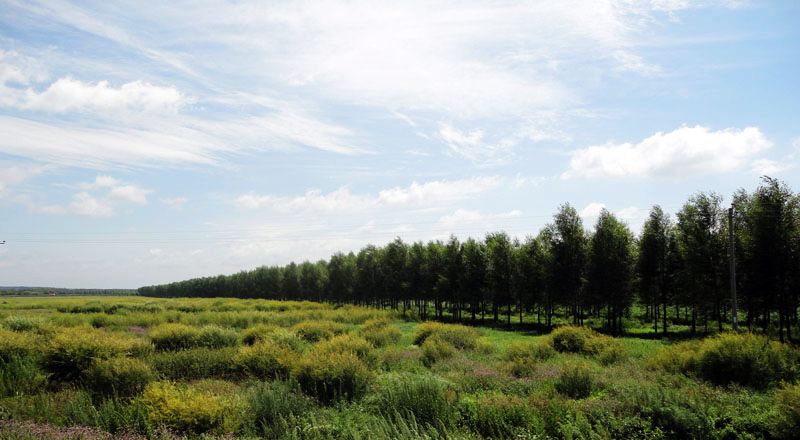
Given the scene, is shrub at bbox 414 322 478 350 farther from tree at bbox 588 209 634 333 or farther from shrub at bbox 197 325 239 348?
tree at bbox 588 209 634 333

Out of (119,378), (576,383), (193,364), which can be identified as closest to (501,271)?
(576,383)

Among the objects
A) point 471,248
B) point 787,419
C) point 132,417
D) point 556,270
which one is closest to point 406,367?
point 132,417

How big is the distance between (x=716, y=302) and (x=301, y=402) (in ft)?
114

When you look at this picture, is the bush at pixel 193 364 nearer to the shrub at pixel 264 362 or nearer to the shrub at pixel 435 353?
the shrub at pixel 264 362

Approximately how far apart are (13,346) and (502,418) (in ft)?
52.4

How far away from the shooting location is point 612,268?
119 feet

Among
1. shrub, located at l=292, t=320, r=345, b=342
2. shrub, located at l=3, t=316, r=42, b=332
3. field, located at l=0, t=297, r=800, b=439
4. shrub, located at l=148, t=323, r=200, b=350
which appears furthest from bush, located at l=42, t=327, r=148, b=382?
shrub, located at l=3, t=316, r=42, b=332

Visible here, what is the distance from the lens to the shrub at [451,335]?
21388 millimetres

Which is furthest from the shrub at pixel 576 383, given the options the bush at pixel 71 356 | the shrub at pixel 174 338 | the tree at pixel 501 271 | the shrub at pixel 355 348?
the tree at pixel 501 271

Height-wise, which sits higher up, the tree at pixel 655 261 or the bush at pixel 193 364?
the tree at pixel 655 261

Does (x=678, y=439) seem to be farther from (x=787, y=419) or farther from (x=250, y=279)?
(x=250, y=279)

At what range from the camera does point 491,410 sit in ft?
29.5

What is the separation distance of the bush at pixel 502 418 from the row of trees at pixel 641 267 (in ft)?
66.3

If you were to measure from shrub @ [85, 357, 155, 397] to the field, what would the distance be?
36 millimetres
